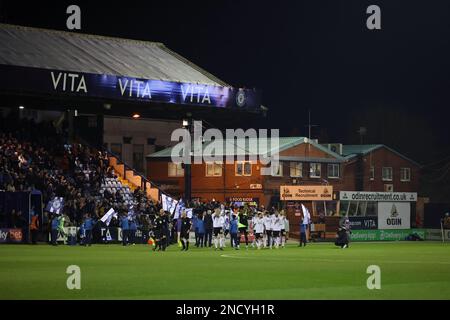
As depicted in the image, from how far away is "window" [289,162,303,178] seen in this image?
9212cm

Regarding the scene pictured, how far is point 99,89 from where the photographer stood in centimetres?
5900

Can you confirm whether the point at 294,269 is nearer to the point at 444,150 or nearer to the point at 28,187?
the point at 28,187

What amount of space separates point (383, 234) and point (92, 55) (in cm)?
2464

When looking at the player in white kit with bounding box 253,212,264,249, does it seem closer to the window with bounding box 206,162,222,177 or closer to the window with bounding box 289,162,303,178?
the window with bounding box 206,162,222,177

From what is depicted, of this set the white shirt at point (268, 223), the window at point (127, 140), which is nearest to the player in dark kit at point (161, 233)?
the white shirt at point (268, 223)

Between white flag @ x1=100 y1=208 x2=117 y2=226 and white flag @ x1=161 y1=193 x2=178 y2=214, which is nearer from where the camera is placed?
white flag @ x1=100 y1=208 x2=117 y2=226

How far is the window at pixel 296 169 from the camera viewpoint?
3627 inches

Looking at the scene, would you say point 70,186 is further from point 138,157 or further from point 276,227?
point 138,157

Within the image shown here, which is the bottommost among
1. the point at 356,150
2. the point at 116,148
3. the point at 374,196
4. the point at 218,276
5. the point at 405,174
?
the point at 218,276

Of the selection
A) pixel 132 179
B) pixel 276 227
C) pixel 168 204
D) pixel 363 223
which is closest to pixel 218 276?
pixel 276 227

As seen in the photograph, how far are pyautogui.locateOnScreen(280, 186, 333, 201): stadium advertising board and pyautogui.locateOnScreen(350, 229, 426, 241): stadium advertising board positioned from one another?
12.4ft

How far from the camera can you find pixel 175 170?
9388cm

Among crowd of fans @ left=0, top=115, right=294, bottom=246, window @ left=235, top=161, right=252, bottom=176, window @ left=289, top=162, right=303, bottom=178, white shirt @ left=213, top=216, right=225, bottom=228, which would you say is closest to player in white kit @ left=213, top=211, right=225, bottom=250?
white shirt @ left=213, top=216, right=225, bottom=228
